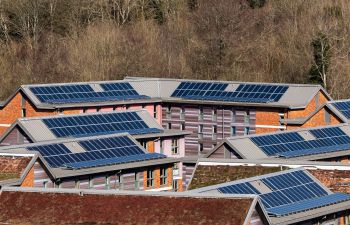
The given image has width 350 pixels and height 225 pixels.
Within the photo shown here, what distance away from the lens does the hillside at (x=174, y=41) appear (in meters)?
115

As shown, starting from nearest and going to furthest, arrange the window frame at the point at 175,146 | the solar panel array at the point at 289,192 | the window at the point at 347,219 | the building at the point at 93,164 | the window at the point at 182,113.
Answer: the solar panel array at the point at 289,192, the window at the point at 347,219, the building at the point at 93,164, the window frame at the point at 175,146, the window at the point at 182,113

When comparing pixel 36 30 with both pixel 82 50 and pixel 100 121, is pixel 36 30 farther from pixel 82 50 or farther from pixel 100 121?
pixel 100 121

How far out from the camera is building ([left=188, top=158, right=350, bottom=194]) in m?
62.4

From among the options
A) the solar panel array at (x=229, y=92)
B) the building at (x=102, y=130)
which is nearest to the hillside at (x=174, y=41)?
the solar panel array at (x=229, y=92)

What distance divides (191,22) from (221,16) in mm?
6182

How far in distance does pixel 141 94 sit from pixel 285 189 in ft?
132

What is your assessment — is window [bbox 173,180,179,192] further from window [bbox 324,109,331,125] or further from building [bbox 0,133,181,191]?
window [bbox 324,109,331,125]

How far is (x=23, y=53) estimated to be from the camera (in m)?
123

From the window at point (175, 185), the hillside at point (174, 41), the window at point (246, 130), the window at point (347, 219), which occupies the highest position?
the hillside at point (174, 41)

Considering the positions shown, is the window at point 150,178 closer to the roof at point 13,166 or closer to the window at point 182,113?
the roof at point 13,166

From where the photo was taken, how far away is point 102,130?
81.6 m

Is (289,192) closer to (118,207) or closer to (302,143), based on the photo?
(118,207)

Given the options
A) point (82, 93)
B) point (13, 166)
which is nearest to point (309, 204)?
point (13, 166)

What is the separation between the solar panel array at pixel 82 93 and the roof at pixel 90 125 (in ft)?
23.2
